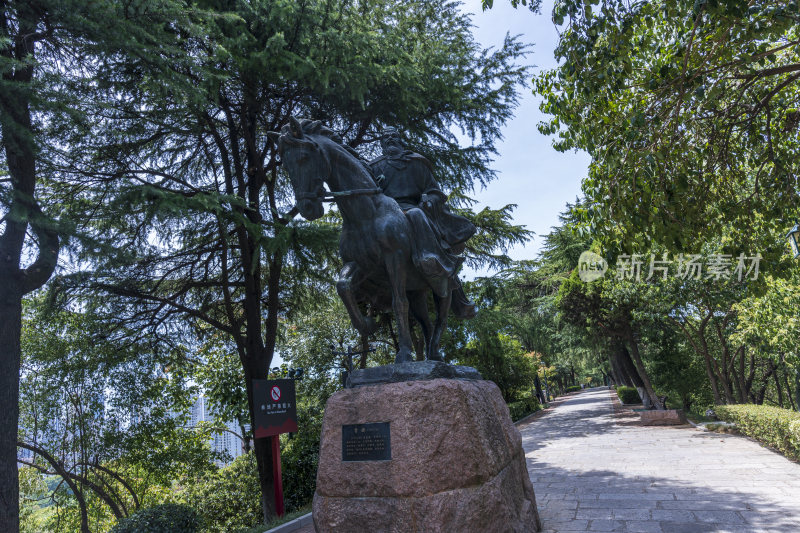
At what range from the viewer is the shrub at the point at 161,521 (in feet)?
20.5

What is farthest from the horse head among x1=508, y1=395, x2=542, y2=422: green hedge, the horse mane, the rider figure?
x1=508, y1=395, x2=542, y2=422: green hedge

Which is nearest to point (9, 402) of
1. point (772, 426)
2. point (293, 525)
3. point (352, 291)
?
point (293, 525)

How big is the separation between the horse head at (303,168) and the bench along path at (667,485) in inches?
157

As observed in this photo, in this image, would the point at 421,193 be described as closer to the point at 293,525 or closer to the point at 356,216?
the point at 356,216

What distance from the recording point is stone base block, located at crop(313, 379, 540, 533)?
11.0ft

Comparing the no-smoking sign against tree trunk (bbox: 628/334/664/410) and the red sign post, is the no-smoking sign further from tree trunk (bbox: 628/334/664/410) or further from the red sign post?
tree trunk (bbox: 628/334/664/410)

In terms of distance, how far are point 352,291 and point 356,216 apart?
0.67m

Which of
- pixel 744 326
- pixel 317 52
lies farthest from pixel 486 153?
pixel 744 326

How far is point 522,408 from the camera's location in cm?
2302

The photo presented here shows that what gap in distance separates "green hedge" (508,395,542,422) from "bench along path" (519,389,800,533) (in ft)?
29.3

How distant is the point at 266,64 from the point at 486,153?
17.5 ft

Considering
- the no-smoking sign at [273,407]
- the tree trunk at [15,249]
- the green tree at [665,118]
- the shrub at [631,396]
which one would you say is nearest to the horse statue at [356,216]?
the green tree at [665,118]

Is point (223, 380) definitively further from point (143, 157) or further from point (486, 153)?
point (486, 153)

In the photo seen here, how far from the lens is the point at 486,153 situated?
36.0ft
